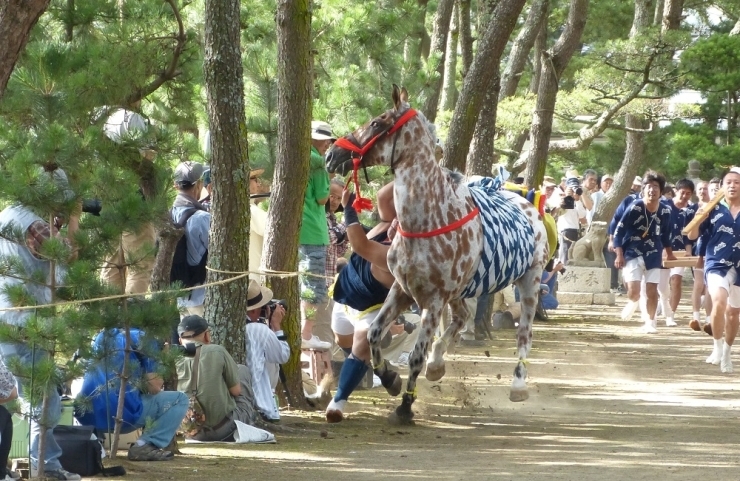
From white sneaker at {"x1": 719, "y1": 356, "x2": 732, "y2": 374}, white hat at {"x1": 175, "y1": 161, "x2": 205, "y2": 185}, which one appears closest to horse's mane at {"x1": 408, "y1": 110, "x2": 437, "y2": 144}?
white hat at {"x1": 175, "y1": 161, "x2": 205, "y2": 185}

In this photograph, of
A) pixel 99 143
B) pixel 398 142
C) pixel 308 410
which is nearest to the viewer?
pixel 99 143

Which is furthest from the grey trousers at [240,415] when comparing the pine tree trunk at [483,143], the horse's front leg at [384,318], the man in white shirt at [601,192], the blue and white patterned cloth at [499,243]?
the man in white shirt at [601,192]

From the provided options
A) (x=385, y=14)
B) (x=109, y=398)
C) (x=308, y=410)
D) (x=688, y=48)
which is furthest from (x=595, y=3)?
(x=109, y=398)

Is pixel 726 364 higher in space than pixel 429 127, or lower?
lower

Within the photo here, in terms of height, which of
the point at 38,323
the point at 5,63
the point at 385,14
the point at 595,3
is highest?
the point at 595,3

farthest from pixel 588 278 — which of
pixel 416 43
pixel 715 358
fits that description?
pixel 715 358

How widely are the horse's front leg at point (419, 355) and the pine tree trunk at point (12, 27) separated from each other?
3919 mm

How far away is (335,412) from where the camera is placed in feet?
32.6

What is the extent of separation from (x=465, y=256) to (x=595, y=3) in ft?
82.5

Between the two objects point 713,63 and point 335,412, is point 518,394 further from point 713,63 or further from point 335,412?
point 713,63

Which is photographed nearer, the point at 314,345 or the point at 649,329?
the point at 314,345

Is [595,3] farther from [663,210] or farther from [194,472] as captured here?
[194,472]

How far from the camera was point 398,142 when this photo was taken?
30.8 feet

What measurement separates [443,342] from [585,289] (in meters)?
14.3
